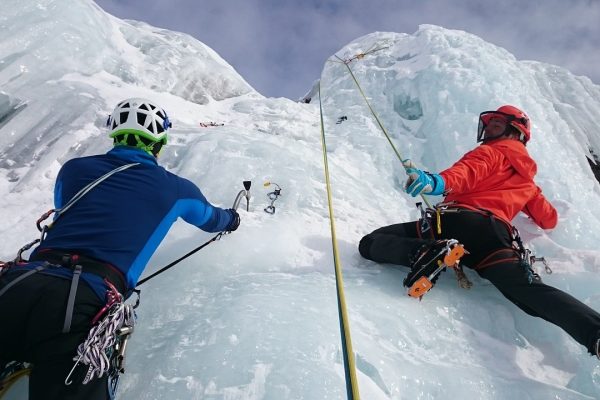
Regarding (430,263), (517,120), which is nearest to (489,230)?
(430,263)

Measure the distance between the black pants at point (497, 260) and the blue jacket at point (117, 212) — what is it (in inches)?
63.9

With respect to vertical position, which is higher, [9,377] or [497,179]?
[497,179]

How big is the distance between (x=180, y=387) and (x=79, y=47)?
24.7 ft

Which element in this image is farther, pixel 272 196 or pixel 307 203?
pixel 307 203

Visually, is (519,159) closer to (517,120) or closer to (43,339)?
(517,120)

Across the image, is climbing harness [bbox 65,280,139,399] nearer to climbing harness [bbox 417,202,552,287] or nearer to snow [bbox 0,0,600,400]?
snow [bbox 0,0,600,400]

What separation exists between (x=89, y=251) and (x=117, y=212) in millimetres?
213

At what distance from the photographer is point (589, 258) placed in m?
2.99

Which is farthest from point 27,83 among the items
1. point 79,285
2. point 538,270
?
point 538,270

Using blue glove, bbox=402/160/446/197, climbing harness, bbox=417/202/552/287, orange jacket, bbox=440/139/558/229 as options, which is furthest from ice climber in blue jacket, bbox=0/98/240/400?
orange jacket, bbox=440/139/558/229

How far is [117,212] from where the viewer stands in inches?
67.9

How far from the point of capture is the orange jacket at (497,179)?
290cm

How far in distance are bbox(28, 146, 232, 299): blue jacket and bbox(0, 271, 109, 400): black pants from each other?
0.44 feet

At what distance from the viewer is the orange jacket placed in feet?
9.53
